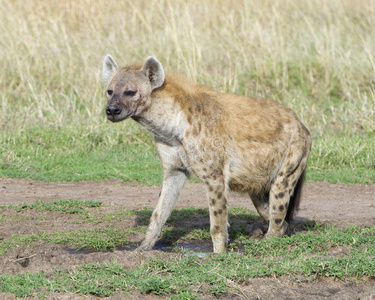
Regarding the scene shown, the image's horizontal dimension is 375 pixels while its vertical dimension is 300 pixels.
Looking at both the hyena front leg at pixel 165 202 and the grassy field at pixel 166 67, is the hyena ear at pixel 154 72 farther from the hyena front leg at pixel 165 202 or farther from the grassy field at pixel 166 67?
the grassy field at pixel 166 67

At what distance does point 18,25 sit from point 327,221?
605 cm

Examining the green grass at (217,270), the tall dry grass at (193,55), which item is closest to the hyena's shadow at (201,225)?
the green grass at (217,270)

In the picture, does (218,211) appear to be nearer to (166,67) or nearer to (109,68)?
(109,68)

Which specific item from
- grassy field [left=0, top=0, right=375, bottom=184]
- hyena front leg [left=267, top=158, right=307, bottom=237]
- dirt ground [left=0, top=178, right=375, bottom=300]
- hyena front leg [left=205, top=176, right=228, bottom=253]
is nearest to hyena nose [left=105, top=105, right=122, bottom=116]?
hyena front leg [left=205, top=176, right=228, bottom=253]

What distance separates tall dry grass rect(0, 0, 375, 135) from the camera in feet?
23.5

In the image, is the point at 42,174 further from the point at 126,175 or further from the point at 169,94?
the point at 169,94

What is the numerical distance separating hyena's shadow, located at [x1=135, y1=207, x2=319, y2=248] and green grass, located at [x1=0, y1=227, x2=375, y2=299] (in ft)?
2.08

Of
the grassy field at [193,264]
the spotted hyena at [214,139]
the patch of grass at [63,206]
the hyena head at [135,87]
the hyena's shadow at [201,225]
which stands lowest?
the hyena's shadow at [201,225]

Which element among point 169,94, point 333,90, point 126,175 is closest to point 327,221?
point 169,94

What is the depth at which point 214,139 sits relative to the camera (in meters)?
3.94

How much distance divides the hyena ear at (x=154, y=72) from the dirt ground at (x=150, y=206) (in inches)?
42.3

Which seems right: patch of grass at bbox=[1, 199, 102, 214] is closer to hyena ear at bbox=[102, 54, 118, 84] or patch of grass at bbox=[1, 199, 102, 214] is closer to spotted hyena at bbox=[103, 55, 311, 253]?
spotted hyena at bbox=[103, 55, 311, 253]

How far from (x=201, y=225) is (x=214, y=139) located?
982mm

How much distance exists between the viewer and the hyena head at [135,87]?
3.83 metres
